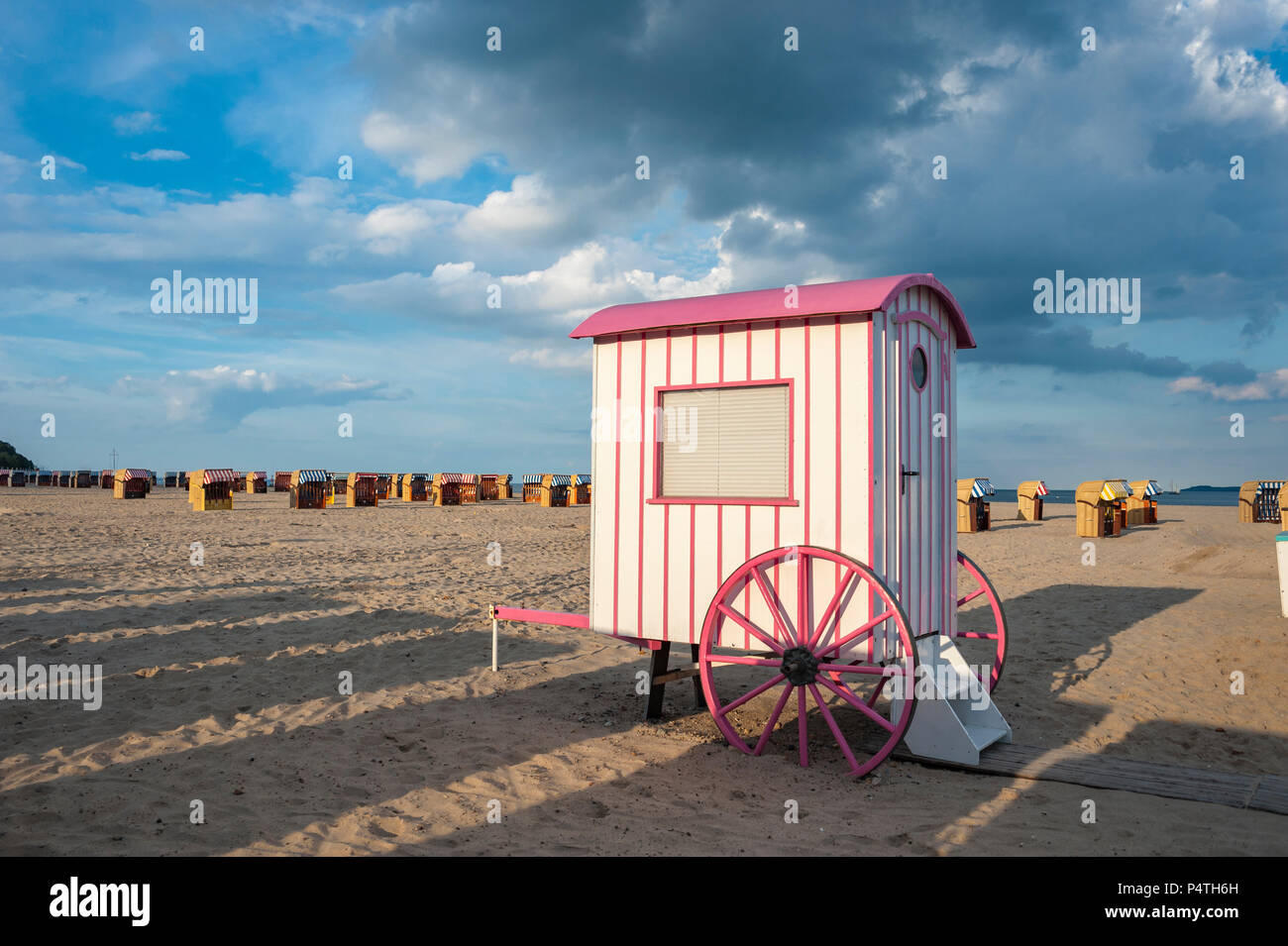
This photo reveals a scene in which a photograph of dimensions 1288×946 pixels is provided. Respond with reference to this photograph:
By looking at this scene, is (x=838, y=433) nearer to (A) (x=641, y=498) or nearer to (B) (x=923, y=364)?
(B) (x=923, y=364)

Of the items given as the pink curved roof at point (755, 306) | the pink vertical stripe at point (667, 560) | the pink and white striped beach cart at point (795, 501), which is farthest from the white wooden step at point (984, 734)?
the pink curved roof at point (755, 306)

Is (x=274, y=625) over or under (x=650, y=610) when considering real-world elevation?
under

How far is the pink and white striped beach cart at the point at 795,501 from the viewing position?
601 centimetres

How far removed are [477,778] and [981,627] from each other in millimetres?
8409

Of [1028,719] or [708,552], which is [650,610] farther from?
[1028,719]

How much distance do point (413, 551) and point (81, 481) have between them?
168 ft

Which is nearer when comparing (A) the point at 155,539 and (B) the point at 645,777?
(B) the point at 645,777

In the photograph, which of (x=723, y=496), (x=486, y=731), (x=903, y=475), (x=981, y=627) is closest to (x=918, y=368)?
(x=903, y=475)

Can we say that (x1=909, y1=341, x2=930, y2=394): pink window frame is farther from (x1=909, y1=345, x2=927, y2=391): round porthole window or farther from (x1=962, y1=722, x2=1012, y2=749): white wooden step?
(x1=962, y1=722, x2=1012, y2=749): white wooden step

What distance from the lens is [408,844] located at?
4.56m

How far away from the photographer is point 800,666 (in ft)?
20.1

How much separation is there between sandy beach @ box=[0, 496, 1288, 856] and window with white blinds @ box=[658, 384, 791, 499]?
85.0 inches

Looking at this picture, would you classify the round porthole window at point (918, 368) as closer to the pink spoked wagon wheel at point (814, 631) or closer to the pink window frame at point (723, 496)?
the pink window frame at point (723, 496)
